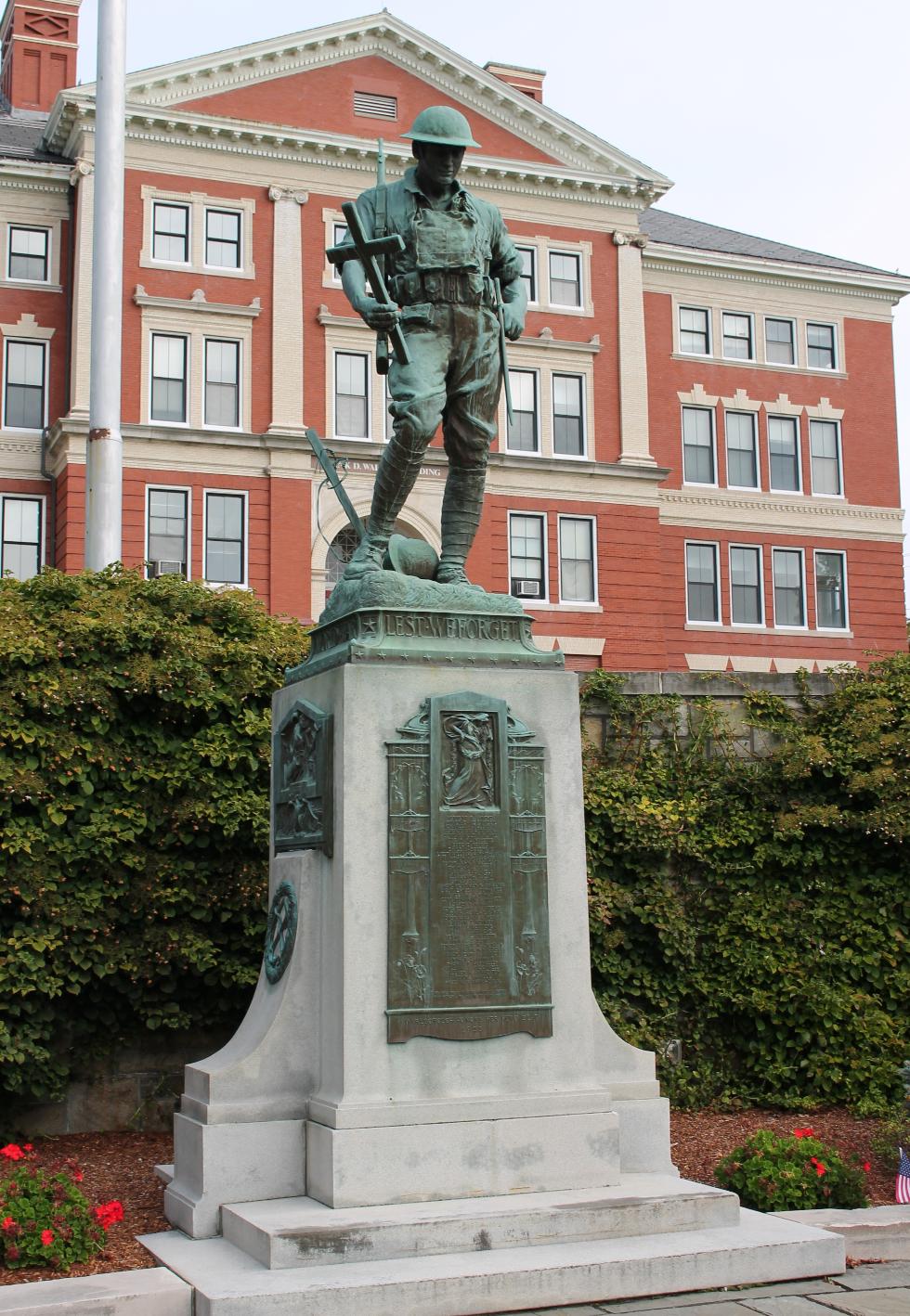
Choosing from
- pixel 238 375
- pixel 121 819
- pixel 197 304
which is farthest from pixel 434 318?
pixel 197 304

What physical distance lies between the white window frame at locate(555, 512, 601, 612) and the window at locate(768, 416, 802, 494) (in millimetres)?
7132

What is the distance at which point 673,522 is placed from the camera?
131 feet

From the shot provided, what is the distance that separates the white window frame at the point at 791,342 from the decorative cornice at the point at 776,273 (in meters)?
0.92

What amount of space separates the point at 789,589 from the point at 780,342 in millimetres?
7286

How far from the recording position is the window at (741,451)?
40906 mm

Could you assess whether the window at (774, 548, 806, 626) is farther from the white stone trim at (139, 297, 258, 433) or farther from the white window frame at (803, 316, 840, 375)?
the white stone trim at (139, 297, 258, 433)

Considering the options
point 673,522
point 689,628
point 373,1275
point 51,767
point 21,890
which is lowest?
point 373,1275

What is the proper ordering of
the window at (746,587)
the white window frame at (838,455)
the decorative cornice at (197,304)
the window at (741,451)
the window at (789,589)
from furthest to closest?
the white window frame at (838,455) → the window at (789,589) → the window at (741,451) → the window at (746,587) → the decorative cornice at (197,304)

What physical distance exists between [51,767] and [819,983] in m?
6.25

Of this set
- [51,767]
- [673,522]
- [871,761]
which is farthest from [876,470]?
[51,767]

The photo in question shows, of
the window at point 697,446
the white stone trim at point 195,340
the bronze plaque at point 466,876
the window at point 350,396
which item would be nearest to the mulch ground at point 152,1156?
the bronze plaque at point 466,876

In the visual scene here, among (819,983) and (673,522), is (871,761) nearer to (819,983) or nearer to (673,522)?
(819,983)

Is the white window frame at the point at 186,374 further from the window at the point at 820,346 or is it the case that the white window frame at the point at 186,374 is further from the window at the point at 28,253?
the window at the point at 820,346

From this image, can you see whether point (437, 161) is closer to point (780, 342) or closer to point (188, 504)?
point (188, 504)
